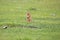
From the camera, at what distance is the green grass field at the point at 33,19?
106 inches

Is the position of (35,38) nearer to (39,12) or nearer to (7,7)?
(39,12)

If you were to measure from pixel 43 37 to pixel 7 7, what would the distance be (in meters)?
1.09

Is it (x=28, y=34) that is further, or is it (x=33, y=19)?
(x=33, y=19)

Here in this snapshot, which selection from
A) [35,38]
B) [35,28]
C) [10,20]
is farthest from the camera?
[10,20]

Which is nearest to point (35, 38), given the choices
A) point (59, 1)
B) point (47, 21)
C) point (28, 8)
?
point (47, 21)

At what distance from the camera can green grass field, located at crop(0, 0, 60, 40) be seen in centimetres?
270

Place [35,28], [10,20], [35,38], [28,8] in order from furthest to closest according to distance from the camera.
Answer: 1. [28,8]
2. [10,20]
3. [35,28]
4. [35,38]

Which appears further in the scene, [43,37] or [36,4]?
[36,4]

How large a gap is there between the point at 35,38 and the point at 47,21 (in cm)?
51

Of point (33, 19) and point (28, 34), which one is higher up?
point (33, 19)

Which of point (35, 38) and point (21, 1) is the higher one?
point (21, 1)

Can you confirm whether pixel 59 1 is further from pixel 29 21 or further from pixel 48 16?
pixel 29 21

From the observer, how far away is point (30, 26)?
2922mm

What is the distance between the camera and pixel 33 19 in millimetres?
3043
